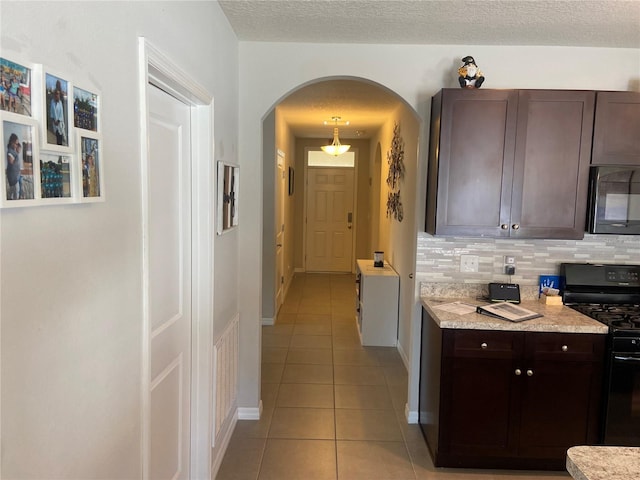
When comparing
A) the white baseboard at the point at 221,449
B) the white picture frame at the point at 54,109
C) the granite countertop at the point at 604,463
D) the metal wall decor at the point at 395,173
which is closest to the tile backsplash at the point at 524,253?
the metal wall decor at the point at 395,173

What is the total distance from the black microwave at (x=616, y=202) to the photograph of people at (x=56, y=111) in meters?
2.63

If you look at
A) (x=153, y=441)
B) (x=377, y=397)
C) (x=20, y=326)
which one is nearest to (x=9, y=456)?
(x=20, y=326)

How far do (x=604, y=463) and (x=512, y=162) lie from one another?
72.5 inches

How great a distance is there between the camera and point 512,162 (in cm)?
252

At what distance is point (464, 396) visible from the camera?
2434 millimetres

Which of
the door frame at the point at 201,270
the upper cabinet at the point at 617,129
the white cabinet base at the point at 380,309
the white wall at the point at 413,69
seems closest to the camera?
the door frame at the point at 201,270

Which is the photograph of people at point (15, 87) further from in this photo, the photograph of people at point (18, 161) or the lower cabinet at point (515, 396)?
the lower cabinet at point (515, 396)

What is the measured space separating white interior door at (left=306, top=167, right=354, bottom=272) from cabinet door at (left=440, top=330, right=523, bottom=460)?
19.3 ft

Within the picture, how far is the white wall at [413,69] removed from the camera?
2721mm

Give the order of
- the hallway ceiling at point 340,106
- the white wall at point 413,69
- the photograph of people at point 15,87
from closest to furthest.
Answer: the photograph of people at point 15,87
the white wall at point 413,69
the hallway ceiling at point 340,106

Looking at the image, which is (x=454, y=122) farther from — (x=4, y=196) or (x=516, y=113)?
(x=4, y=196)

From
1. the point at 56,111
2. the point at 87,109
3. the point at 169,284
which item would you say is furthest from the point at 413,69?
the point at 56,111

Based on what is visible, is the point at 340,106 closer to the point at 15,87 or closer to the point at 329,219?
the point at 329,219

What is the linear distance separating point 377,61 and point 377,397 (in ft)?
8.00
